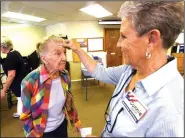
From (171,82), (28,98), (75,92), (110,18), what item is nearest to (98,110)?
(75,92)

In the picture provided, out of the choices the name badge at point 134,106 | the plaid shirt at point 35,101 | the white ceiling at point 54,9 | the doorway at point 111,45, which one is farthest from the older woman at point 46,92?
the name badge at point 134,106

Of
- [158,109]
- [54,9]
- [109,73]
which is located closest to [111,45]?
[109,73]

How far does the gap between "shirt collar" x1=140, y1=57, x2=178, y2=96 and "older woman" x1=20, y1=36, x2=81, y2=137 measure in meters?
0.39

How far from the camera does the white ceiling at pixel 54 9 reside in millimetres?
485

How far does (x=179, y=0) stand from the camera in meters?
0.40

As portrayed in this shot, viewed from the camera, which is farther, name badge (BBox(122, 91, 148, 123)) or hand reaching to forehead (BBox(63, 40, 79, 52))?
hand reaching to forehead (BBox(63, 40, 79, 52))

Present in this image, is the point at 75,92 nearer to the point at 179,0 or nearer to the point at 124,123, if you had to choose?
the point at 124,123

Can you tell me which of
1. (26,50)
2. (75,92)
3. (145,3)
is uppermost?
(145,3)

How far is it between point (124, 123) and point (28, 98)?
1.48 ft

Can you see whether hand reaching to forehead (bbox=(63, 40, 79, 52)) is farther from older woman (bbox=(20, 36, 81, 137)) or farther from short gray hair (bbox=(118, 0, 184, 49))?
short gray hair (bbox=(118, 0, 184, 49))

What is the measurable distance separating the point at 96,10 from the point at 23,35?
14.0 inches

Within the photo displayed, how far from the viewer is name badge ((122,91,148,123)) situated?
362 mm

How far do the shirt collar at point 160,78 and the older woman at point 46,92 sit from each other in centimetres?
39

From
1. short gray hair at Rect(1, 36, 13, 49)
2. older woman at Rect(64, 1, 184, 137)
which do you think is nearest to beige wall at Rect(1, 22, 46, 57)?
short gray hair at Rect(1, 36, 13, 49)
